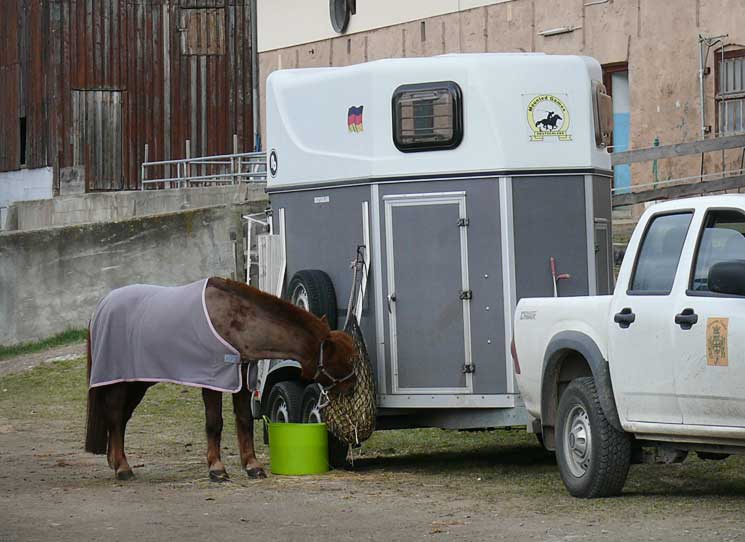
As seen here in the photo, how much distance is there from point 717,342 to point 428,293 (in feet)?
13.0

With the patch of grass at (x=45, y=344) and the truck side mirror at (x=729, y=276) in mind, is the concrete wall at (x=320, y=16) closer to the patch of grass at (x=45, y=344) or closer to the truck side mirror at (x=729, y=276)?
the patch of grass at (x=45, y=344)

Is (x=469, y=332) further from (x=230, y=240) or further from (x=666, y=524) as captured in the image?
(x=230, y=240)

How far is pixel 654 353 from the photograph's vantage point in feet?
33.7

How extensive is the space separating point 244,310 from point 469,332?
6.18 feet

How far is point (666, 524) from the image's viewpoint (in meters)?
9.46

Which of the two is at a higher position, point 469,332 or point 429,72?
point 429,72

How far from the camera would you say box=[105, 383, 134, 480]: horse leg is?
13336mm

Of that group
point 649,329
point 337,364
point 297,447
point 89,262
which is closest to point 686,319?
point 649,329

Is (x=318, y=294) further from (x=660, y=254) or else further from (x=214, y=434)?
(x=660, y=254)

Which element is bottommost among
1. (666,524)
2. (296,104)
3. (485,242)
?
(666,524)

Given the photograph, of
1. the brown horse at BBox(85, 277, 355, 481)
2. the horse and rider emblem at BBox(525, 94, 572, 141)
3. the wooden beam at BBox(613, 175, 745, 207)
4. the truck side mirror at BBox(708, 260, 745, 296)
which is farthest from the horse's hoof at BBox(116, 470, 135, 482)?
the wooden beam at BBox(613, 175, 745, 207)

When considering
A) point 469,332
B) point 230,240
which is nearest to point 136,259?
point 230,240

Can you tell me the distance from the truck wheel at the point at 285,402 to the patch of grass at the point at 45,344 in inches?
445

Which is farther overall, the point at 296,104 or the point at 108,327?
the point at 296,104
